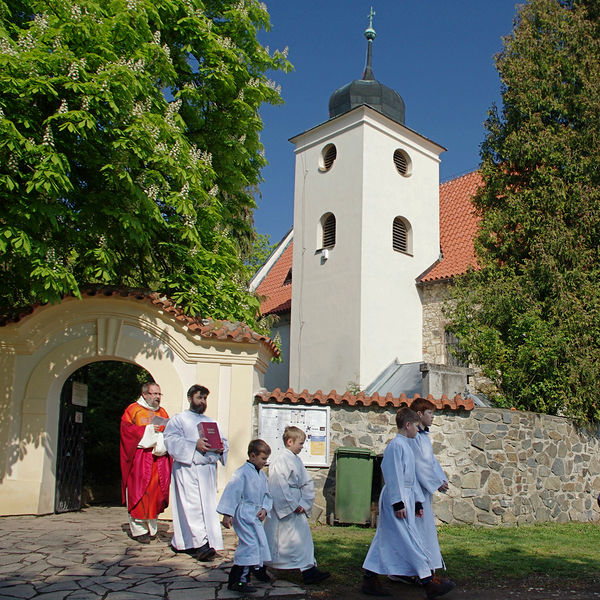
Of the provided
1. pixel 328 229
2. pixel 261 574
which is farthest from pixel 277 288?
pixel 261 574

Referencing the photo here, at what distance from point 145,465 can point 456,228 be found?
641 inches

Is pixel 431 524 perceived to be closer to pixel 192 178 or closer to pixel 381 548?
pixel 381 548

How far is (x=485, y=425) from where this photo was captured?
35.8 feet

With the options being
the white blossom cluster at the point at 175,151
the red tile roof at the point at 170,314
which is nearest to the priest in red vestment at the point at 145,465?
the red tile roof at the point at 170,314

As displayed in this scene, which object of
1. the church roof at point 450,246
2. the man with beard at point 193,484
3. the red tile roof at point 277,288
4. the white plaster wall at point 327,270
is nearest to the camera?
the man with beard at point 193,484

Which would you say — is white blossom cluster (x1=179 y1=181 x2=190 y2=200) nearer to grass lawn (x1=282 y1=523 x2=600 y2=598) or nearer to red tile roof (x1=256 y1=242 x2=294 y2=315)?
grass lawn (x1=282 y1=523 x2=600 y2=598)

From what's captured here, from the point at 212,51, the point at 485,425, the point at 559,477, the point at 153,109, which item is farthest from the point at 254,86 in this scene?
the point at 559,477

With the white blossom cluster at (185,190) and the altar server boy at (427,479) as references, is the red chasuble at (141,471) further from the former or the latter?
the white blossom cluster at (185,190)

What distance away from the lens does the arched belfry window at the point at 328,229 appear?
2067 centimetres

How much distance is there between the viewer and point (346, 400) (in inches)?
415

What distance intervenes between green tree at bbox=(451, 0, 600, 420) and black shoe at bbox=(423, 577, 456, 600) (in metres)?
7.90

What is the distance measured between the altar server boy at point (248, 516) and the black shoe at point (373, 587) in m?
0.89

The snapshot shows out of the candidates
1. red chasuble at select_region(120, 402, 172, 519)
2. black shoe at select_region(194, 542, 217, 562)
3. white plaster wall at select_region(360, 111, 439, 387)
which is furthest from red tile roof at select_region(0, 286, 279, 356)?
white plaster wall at select_region(360, 111, 439, 387)

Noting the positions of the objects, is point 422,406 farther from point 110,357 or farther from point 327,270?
point 327,270
